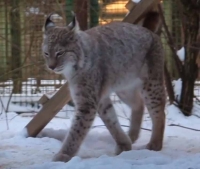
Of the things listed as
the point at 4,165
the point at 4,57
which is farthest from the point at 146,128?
the point at 4,57

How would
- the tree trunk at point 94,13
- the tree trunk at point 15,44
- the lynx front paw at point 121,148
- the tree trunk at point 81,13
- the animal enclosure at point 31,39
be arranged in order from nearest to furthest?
1. the lynx front paw at point 121,148
2. the tree trunk at point 81,13
3. the tree trunk at point 94,13
4. the animal enclosure at point 31,39
5. the tree trunk at point 15,44

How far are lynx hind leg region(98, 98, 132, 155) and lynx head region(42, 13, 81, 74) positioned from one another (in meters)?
0.62

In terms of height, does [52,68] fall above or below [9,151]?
above

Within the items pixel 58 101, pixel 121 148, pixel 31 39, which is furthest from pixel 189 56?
pixel 31 39

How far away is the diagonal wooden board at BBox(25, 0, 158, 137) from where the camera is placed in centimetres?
503

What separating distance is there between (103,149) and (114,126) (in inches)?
10.4

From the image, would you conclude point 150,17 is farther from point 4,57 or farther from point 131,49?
point 4,57

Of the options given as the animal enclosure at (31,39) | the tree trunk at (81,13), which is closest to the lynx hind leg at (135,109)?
the tree trunk at (81,13)

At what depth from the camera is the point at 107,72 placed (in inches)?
174

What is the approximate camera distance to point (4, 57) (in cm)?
781

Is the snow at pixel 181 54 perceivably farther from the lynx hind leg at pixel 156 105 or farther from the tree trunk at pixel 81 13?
the lynx hind leg at pixel 156 105

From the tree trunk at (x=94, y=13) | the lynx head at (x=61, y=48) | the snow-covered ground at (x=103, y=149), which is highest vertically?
the lynx head at (x=61, y=48)

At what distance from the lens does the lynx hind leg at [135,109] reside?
16.6 ft

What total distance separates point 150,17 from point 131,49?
0.78m
